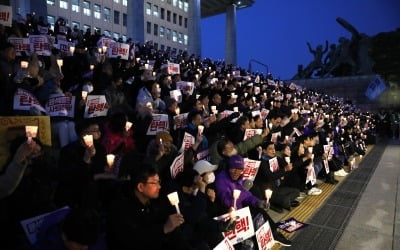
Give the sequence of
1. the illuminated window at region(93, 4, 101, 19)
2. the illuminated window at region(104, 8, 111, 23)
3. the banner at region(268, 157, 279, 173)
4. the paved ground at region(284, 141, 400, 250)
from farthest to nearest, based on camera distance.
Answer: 1. the illuminated window at region(104, 8, 111, 23)
2. the illuminated window at region(93, 4, 101, 19)
3. the banner at region(268, 157, 279, 173)
4. the paved ground at region(284, 141, 400, 250)

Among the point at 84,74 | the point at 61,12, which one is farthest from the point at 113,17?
the point at 84,74

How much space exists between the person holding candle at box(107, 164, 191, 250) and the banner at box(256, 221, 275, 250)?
1.50 m

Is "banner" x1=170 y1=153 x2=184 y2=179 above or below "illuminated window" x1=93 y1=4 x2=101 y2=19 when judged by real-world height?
below

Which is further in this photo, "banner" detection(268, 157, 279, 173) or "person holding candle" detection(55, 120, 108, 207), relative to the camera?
"banner" detection(268, 157, 279, 173)

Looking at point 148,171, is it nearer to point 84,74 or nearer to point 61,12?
point 84,74

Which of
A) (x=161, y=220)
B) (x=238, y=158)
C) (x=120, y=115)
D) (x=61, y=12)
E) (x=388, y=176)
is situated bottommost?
(x=388, y=176)

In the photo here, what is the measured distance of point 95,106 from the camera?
5734 mm

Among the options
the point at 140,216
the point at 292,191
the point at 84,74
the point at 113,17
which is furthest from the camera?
the point at 113,17

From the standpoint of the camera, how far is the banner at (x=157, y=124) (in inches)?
225

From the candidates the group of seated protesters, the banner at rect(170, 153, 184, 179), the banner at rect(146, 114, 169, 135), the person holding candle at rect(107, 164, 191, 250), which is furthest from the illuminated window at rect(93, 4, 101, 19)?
the person holding candle at rect(107, 164, 191, 250)

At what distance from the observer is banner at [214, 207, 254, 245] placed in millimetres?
4086

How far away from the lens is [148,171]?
302 centimetres

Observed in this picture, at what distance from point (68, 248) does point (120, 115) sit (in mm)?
2599

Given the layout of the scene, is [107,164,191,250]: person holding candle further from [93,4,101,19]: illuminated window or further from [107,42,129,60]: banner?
[93,4,101,19]: illuminated window
